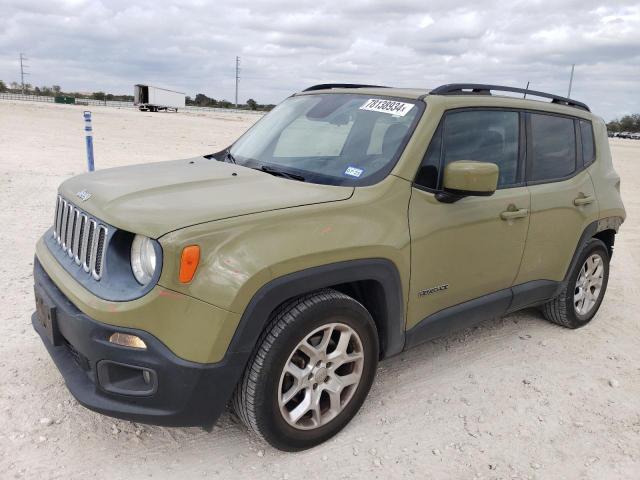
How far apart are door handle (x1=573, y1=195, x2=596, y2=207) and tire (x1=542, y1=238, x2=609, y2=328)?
0.39 metres

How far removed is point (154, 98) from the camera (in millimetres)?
58844

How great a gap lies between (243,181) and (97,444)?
156cm

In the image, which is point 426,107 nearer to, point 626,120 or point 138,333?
point 138,333

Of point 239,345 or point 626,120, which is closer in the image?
point 239,345

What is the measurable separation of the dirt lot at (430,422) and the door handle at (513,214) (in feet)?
3.56

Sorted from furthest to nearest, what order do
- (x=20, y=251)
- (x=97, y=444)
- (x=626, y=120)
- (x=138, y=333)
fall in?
(x=626, y=120), (x=20, y=251), (x=97, y=444), (x=138, y=333)

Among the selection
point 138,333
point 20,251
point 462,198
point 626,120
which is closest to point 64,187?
point 138,333

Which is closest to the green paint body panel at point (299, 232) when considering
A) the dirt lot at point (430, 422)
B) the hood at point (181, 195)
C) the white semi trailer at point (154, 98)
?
the hood at point (181, 195)

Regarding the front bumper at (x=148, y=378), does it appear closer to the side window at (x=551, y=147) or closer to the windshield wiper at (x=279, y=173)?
the windshield wiper at (x=279, y=173)

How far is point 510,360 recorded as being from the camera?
158 inches

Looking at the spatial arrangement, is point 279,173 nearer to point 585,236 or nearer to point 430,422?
point 430,422

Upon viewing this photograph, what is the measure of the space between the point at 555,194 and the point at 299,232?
7.48ft

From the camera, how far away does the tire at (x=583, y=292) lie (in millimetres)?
4457

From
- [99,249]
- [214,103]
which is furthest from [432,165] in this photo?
[214,103]
